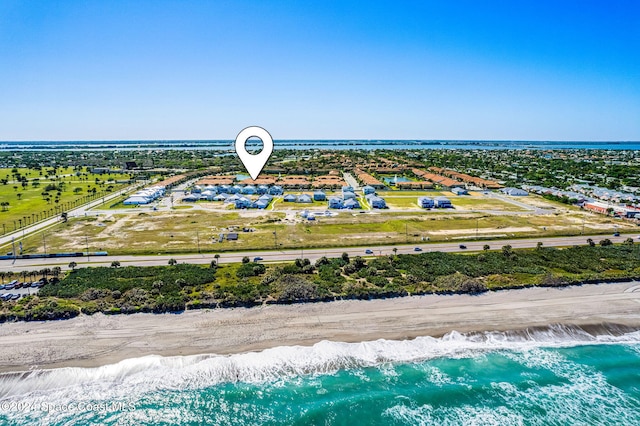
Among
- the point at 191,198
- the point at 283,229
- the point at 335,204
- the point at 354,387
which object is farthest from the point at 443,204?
the point at 354,387

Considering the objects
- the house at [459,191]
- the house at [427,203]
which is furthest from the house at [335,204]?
the house at [459,191]

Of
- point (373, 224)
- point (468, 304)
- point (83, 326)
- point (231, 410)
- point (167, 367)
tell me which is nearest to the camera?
point (231, 410)

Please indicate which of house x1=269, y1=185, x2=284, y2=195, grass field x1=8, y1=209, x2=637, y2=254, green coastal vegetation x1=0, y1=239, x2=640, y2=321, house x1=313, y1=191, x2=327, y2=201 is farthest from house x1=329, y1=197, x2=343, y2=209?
green coastal vegetation x1=0, y1=239, x2=640, y2=321

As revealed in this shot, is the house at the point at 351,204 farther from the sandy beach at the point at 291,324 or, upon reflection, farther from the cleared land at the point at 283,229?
the sandy beach at the point at 291,324

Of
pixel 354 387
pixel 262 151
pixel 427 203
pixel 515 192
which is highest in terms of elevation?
pixel 262 151

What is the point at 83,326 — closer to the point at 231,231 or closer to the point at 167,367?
the point at 167,367

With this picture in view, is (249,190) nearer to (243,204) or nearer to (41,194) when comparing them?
(243,204)

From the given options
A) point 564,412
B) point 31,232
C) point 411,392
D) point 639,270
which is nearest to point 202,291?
point 411,392
